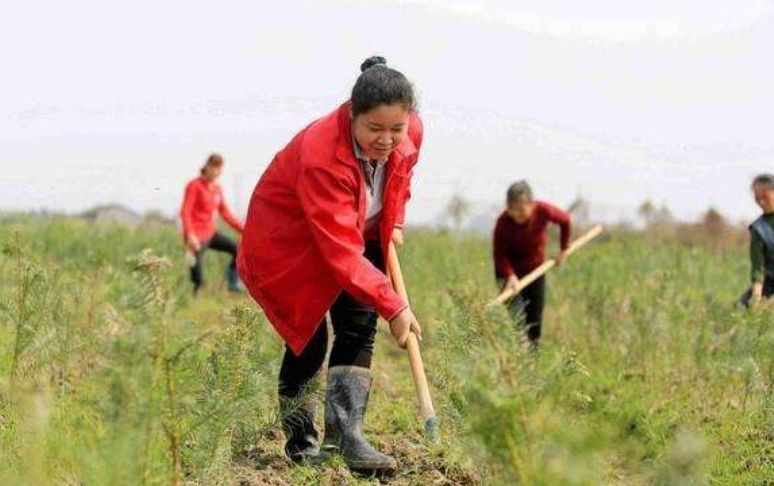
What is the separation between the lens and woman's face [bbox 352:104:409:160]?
3.59 meters

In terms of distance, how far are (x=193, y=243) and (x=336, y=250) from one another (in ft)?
25.8

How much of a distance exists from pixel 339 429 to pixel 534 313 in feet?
14.3

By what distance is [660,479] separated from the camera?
2.03 metres

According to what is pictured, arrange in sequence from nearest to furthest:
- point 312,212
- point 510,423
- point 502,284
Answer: point 510,423, point 312,212, point 502,284

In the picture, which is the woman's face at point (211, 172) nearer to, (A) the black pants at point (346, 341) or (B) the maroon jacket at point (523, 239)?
(B) the maroon jacket at point (523, 239)

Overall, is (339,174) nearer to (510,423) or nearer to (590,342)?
(510,423)

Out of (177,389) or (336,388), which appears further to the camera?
(336,388)

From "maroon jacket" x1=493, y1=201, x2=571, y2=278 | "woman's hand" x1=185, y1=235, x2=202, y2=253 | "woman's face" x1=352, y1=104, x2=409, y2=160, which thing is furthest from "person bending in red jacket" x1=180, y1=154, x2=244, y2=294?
"woman's face" x1=352, y1=104, x2=409, y2=160

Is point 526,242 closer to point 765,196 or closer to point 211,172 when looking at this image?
point 765,196

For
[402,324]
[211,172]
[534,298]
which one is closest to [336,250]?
[402,324]

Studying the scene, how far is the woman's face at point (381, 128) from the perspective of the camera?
3.59 m

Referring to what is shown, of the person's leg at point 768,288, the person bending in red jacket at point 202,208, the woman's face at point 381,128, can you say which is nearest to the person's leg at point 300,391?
the woman's face at point 381,128

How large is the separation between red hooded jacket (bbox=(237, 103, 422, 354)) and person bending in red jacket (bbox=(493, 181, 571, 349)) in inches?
152

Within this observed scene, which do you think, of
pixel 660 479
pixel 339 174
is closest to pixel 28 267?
pixel 339 174
